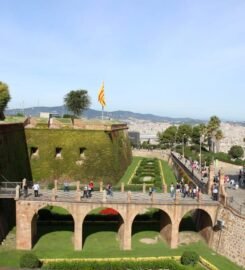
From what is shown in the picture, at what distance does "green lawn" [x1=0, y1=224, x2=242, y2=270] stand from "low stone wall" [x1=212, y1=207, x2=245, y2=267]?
0.61 metres

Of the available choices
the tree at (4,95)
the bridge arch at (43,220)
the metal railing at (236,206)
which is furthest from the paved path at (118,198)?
the tree at (4,95)

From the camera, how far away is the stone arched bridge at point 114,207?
35969mm

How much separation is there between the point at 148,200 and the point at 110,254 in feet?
19.9

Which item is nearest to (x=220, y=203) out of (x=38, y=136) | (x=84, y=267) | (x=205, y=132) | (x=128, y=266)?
(x=128, y=266)

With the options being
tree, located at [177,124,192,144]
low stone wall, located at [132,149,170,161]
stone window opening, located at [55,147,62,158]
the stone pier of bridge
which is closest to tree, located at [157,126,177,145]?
tree, located at [177,124,192,144]

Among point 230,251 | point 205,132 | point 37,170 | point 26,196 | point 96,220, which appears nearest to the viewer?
point 230,251

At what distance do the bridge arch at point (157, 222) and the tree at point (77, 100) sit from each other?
59.2 metres

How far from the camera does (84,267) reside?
31172 mm

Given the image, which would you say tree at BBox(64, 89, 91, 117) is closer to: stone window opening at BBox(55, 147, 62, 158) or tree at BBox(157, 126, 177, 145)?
tree at BBox(157, 126, 177, 145)

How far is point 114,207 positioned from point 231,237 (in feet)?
34.9

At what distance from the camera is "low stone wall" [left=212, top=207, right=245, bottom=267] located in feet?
107

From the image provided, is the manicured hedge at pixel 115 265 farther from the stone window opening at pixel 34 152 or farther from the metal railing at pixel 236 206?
the stone window opening at pixel 34 152

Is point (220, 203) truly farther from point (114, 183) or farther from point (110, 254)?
point (114, 183)

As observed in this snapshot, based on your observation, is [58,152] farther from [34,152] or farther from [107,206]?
[107,206]
